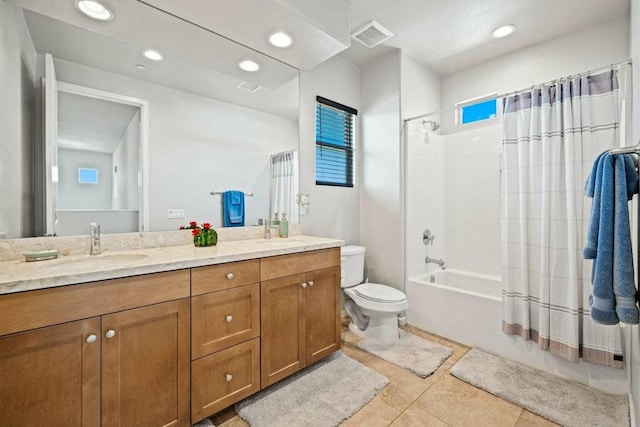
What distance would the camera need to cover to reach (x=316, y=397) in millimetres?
1643

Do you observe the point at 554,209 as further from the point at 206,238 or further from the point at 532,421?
the point at 206,238

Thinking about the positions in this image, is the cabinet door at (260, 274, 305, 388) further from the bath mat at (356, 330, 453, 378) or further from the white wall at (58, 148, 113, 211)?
the white wall at (58, 148, 113, 211)

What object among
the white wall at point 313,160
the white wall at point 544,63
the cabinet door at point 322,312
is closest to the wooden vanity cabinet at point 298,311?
the cabinet door at point 322,312

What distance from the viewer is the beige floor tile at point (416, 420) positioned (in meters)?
1.46

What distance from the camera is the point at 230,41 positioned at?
1.91 m

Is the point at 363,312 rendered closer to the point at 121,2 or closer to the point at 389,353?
the point at 389,353

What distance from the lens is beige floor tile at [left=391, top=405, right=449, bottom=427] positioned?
146cm

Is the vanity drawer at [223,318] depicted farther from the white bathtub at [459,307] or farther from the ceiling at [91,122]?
the white bathtub at [459,307]

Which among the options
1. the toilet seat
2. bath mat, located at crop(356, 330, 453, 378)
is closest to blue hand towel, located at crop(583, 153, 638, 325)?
bath mat, located at crop(356, 330, 453, 378)

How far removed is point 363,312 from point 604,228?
5.46 feet

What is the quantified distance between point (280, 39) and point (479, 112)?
225cm

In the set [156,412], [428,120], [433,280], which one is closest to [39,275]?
[156,412]

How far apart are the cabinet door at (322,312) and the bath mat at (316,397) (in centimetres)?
12

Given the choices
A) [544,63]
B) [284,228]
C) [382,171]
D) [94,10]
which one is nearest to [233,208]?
[284,228]
